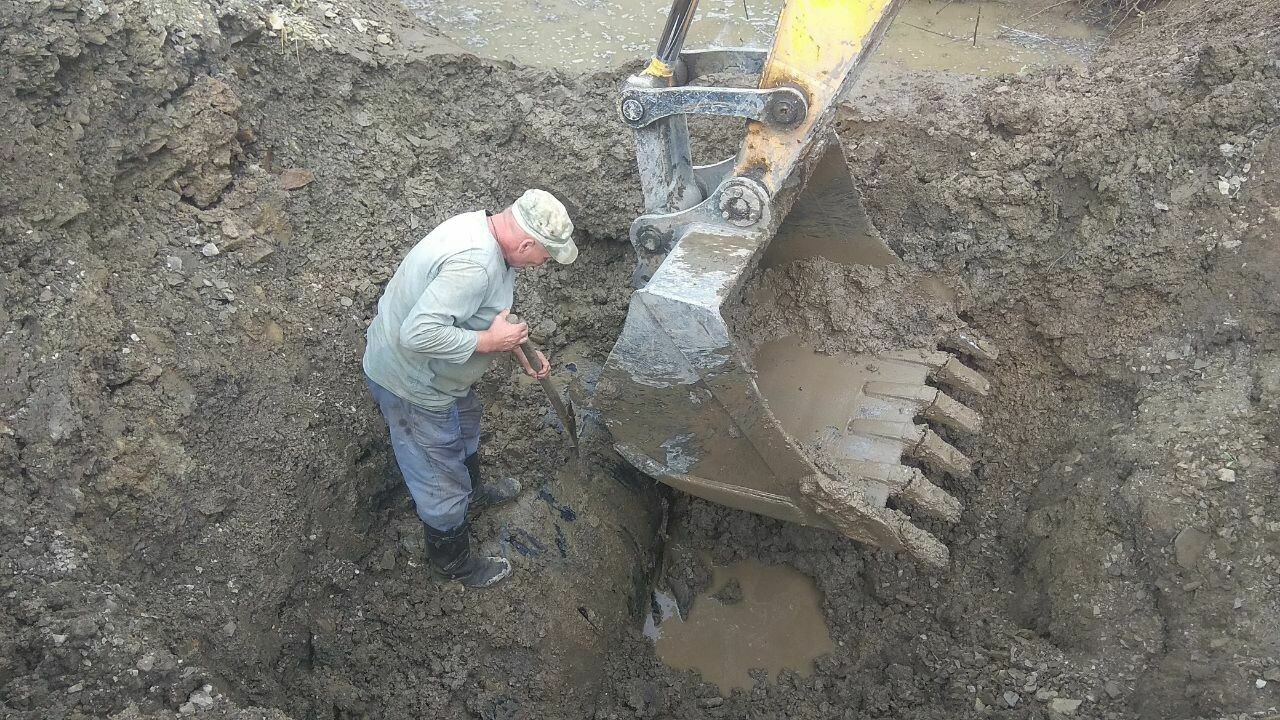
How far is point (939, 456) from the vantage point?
337 cm

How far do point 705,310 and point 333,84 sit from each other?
8.43 ft

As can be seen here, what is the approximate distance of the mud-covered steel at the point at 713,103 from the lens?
287 cm

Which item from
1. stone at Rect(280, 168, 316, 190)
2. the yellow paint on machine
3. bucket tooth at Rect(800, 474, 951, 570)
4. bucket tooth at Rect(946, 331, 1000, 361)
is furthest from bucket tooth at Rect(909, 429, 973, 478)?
stone at Rect(280, 168, 316, 190)

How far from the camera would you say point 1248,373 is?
132 inches

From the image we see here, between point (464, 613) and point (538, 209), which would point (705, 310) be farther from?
point (464, 613)

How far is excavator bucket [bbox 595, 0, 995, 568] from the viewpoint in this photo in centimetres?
283

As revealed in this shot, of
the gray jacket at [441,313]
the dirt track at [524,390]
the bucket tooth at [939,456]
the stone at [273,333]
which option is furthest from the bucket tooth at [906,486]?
the stone at [273,333]

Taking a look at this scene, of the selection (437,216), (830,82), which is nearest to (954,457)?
(830,82)

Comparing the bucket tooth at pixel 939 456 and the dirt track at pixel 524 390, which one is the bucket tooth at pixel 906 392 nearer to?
the bucket tooth at pixel 939 456

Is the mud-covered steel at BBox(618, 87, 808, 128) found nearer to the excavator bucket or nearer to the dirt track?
the excavator bucket

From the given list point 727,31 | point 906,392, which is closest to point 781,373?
point 906,392

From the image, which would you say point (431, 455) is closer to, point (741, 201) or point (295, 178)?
point (741, 201)

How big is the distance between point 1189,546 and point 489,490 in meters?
2.77

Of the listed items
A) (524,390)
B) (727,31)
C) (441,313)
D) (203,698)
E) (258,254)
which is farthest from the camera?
(727,31)
